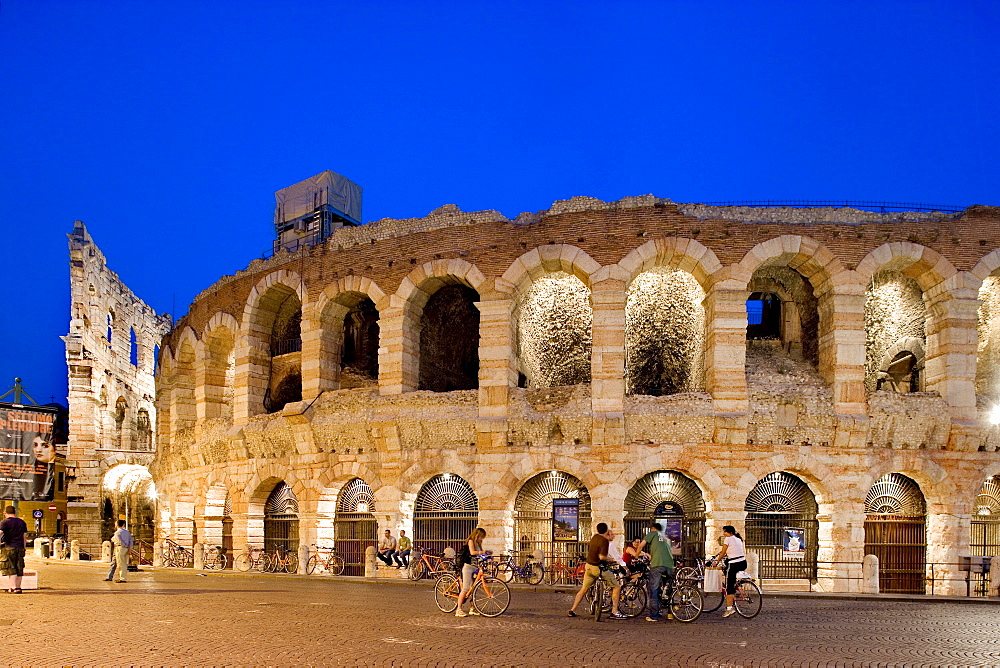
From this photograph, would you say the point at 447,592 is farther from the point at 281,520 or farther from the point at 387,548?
the point at 281,520

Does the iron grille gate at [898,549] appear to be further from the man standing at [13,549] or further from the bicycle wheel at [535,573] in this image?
the man standing at [13,549]

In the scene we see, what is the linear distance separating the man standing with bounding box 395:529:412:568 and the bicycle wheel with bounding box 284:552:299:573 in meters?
3.39

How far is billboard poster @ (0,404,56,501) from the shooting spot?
39219 mm

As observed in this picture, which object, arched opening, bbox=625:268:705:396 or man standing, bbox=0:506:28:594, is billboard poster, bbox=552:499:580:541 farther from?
man standing, bbox=0:506:28:594

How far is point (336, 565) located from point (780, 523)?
34.6ft

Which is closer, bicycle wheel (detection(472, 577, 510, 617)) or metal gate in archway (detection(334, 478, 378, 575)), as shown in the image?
bicycle wheel (detection(472, 577, 510, 617))

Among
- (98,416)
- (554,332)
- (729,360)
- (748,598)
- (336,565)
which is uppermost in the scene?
(554,332)

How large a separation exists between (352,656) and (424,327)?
1511 cm

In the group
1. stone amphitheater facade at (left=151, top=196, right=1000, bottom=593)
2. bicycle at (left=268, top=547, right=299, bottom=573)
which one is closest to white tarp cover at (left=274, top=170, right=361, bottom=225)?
stone amphitheater facade at (left=151, top=196, right=1000, bottom=593)

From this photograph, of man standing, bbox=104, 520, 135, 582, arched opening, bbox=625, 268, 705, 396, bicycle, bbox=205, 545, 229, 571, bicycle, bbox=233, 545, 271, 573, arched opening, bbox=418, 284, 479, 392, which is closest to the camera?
man standing, bbox=104, 520, 135, 582

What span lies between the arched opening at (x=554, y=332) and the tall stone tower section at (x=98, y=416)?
20698mm

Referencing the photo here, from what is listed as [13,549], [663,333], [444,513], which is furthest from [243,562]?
[663,333]

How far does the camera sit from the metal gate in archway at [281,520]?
24.8 metres

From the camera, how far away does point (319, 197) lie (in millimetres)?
32469
